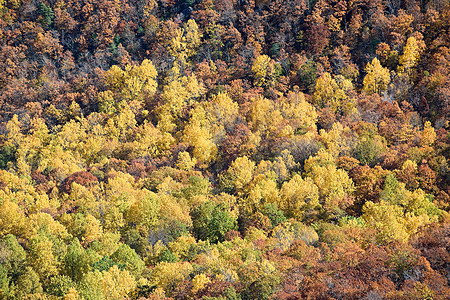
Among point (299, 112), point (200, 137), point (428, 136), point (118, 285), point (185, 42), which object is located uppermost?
point (428, 136)

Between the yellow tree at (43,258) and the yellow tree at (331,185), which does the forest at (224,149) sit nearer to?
the yellow tree at (43,258)

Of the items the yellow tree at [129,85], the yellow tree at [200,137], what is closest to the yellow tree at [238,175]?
the yellow tree at [200,137]

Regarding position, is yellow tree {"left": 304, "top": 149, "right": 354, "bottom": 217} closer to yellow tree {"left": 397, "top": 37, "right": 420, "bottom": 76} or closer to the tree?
the tree

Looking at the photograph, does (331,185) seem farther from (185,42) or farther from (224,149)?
(185,42)

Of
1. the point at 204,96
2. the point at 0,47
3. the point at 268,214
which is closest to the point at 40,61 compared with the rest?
the point at 0,47

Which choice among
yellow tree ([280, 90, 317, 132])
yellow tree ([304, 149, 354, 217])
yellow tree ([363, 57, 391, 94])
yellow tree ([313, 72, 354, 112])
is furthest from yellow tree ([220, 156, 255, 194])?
yellow tree ([363, 57, 391, 94])

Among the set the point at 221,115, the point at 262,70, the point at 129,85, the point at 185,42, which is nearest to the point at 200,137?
the point at 221,115
